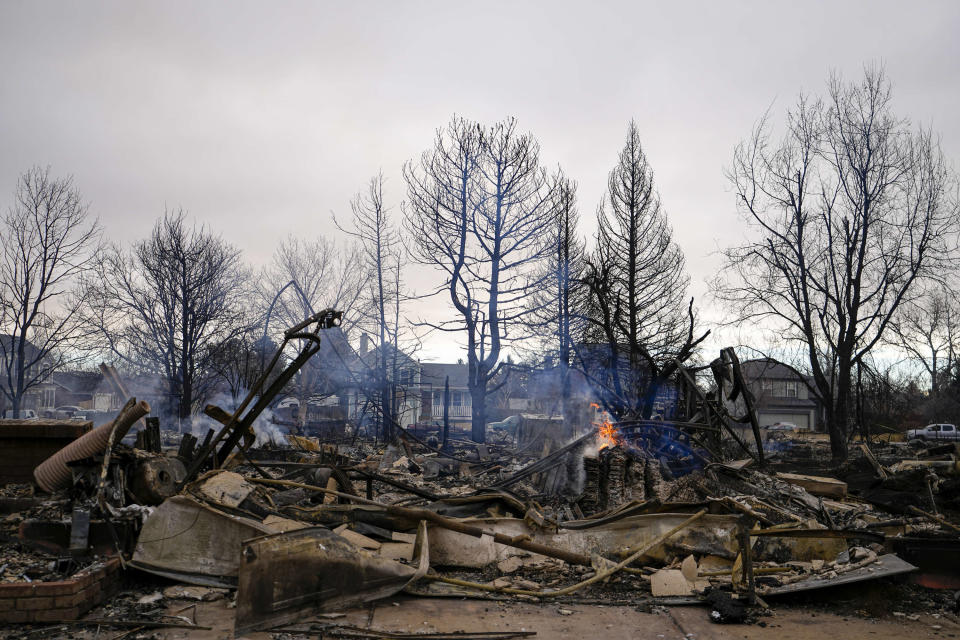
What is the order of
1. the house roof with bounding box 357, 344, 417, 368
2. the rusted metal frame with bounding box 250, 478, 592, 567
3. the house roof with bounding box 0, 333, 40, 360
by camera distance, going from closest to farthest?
the rusted metal frame with bounding box 250, 478, 592, 567 → the house roof with bounding box 0, 333, 40, 360 → the house roof with bounding box 357, 344, 417, 368

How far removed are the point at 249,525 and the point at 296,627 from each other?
1.46m

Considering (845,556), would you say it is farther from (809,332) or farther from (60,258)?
(60,258)

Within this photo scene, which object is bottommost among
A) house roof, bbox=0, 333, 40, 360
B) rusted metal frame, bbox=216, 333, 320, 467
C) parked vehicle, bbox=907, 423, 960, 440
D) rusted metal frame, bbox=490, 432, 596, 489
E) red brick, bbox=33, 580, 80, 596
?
parked vehicle, bbox=907, 423, 960, 440

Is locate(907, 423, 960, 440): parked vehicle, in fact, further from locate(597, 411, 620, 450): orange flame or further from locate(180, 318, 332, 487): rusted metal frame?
locate(180, 318, 332, 487): rusted metal frame

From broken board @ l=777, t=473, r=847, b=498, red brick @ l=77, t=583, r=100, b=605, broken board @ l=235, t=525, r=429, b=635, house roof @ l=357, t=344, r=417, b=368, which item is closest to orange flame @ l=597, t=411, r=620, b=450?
broken board @ l=777, t=473, r=847, b=498

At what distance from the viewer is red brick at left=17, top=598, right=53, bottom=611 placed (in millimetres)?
4453

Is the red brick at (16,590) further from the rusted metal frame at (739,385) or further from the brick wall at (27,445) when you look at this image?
the rusted metal frame at (739,385)

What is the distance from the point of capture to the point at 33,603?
4.46 meters

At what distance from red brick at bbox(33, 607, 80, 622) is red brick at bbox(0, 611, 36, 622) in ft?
→ 0.13

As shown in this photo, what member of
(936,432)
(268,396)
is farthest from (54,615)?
(936,432)

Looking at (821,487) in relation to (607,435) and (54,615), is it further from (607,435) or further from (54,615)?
(54,615)

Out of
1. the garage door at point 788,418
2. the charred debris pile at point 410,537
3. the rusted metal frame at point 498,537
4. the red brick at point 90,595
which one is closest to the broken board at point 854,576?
the charred debris pile at point 410,537

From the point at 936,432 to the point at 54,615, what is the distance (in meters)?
43.0

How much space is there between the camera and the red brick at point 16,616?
175 inches
